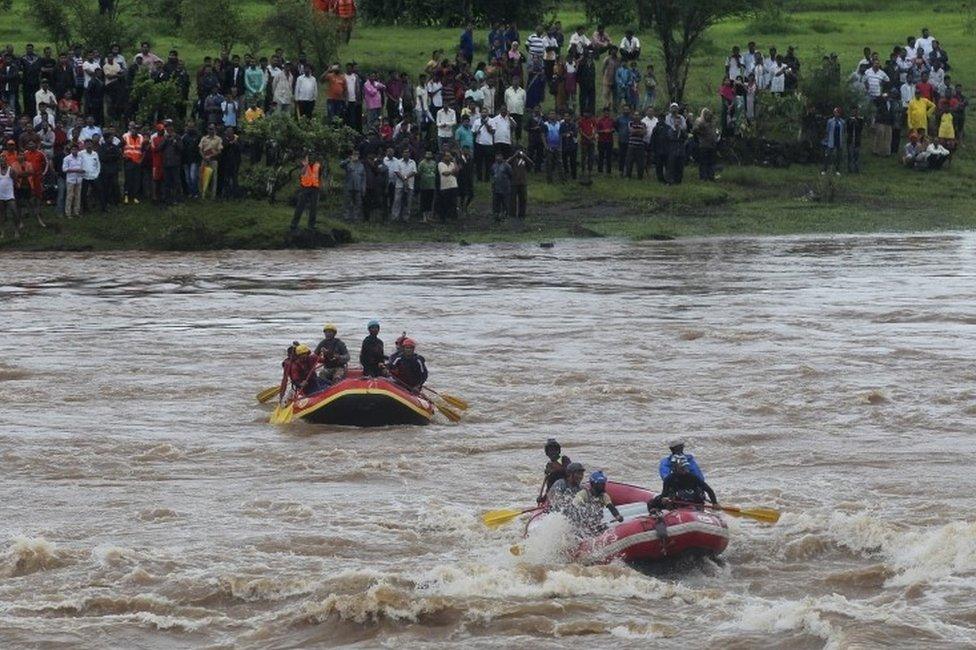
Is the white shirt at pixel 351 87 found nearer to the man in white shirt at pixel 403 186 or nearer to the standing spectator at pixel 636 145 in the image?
the man in white shirt at pixel 403 186

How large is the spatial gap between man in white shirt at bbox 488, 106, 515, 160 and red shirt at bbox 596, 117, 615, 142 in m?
2.08

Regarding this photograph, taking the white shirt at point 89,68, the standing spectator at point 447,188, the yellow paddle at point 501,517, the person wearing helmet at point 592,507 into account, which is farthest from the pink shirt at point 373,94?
the person wearing helmet at point 592,507

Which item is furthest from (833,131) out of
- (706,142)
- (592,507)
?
(592,507)

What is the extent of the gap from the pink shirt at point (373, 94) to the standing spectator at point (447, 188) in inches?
79.9

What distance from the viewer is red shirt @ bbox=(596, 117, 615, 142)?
38.7 metres

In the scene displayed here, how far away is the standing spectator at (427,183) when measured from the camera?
3619 centimetres

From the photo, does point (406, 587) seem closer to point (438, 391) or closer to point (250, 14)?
point (438, 391)

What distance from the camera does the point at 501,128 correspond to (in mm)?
37188

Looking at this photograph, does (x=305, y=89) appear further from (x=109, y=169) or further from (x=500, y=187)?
(x=109, y=169)

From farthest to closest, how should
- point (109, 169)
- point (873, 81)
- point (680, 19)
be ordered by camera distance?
point (680, 19)
point (873, 81)
point (109, 169)

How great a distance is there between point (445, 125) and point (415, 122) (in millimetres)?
1436

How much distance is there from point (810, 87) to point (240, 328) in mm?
17786

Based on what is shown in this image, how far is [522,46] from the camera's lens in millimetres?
45156

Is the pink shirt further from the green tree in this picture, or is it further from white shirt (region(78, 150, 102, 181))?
the green tree
